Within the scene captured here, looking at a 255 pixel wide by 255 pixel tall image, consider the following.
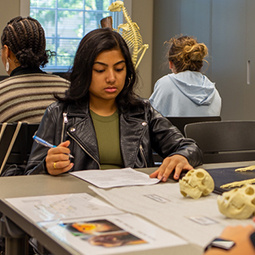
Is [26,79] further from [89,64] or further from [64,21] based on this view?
[64,21]

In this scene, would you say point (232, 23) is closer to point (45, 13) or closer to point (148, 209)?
point (45, 13)

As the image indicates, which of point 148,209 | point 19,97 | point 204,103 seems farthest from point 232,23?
point 148,209

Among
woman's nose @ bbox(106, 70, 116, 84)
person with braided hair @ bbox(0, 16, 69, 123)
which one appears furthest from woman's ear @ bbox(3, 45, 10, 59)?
woman's nose @ bbox(106, 70, 116, 84)

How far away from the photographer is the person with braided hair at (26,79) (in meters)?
2.22

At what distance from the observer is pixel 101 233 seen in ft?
2.68

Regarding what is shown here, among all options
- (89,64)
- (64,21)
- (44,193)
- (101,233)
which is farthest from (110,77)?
(64,21)

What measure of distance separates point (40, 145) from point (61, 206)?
72 cm

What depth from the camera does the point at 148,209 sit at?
1010mm

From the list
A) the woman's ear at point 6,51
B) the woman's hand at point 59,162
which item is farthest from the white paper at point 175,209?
the woman's ear at point 6,51

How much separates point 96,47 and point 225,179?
777mm

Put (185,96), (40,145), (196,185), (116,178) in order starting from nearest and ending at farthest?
1. (196,185)
2. (116,178)
3. (40,145)
4. (185,96)

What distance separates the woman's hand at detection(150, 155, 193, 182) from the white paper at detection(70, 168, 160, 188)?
0.02 meters

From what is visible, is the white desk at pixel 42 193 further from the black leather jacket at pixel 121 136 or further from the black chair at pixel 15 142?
the black chair at pixel 15 142

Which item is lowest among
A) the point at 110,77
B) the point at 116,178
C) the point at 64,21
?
the point at 116,178
